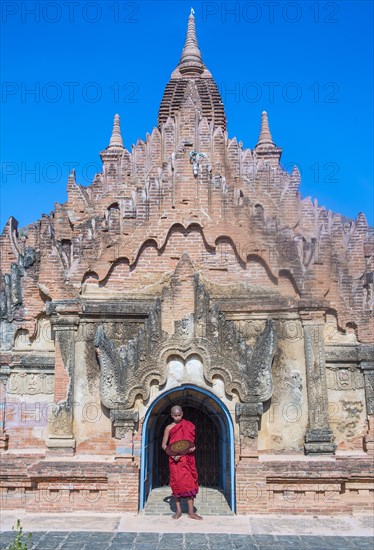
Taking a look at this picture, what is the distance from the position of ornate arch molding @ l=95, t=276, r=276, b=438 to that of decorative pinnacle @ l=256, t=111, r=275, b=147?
44.1ft

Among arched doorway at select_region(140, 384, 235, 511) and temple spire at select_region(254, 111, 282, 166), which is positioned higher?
temple spire at select_region(254, 111, 282, 166)

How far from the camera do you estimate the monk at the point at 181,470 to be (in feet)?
35.0

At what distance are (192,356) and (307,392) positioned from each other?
2.39 m

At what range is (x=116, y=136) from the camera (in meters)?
23.9

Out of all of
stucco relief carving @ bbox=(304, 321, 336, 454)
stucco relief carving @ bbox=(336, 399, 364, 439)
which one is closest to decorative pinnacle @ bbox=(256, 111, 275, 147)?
stucco relief carving @ bbox=(304, 321, 336, 454)

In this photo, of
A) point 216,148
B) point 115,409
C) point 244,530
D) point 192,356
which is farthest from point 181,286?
point 244,530

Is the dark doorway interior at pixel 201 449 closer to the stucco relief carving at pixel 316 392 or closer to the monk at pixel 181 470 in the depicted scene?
the monk at pixel 181 470

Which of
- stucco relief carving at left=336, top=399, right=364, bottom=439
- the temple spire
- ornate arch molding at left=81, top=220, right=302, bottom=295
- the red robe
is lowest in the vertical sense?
the red robe

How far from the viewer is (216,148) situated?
13562 millimetres

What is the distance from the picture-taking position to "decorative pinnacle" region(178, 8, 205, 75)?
63.5 ft

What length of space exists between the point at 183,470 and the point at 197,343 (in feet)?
7.69

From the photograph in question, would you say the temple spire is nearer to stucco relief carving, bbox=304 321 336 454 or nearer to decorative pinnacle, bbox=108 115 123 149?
decorative pinnacle, bbox=108 115 123 149

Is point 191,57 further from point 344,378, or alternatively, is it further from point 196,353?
point 344,378

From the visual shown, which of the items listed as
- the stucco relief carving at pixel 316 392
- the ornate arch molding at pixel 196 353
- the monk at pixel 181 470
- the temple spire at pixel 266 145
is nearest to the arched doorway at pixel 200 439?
the ornate arch molding at pixel 196 353
